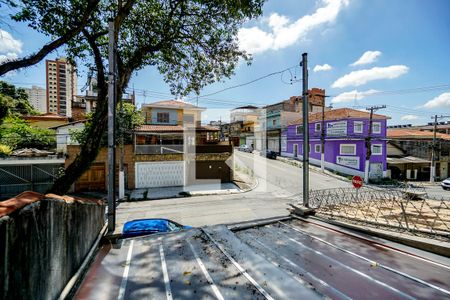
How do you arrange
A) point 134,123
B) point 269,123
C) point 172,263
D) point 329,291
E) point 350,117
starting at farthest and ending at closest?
point 269,123, point 350,117, point 134,123, point 172,263, point 329,291

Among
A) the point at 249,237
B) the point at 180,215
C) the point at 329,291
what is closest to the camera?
the point at 329,291

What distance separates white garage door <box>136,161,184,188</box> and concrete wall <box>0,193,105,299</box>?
1582cm

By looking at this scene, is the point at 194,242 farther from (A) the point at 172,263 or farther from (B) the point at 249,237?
(B) the point at 249,237

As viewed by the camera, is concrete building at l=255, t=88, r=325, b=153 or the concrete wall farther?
concrete building at l=255, t=88, r=325, b=153

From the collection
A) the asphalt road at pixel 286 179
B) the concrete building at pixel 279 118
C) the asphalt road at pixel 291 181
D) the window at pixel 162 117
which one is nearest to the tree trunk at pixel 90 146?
the asphalt road at pixel 286 179

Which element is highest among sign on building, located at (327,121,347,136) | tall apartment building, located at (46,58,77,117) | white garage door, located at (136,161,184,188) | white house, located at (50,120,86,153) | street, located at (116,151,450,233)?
tall apartment building, located at (46,58,77,117)

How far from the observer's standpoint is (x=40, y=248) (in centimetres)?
221

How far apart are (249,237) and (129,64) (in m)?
6.89

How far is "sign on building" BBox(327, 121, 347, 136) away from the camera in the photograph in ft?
86.8

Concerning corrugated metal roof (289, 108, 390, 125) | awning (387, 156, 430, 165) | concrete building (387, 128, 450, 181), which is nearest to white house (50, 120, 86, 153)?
corrugated metal roof (289, 108, 390, 125)

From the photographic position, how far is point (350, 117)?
25.8 metres

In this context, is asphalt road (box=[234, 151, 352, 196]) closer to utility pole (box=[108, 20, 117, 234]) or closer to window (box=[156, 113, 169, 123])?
window (box=[156, 113, 169, 123])

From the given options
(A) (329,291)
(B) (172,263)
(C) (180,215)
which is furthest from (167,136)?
(A) (329,291)

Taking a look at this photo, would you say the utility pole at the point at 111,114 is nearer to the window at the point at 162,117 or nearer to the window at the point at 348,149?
the window at the point at 162,117
